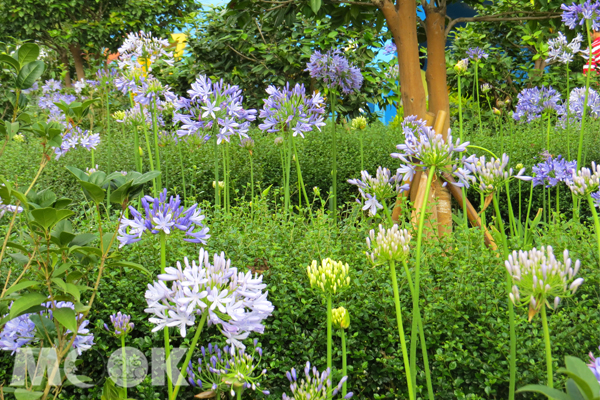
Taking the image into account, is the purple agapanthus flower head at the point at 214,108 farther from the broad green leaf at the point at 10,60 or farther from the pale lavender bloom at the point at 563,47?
the pale lavender bloom at the point at 563,47

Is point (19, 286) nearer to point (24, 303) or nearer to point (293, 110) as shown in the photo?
point (24, 303)

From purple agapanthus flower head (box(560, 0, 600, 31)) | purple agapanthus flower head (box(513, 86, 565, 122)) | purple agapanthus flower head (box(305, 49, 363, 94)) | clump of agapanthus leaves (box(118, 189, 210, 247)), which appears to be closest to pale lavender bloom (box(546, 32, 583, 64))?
purple agapanthus flower head (box(513, 86, 565, 122))

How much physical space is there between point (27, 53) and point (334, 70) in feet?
7.67

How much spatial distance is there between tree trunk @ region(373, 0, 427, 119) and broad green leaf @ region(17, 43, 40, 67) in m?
2.63

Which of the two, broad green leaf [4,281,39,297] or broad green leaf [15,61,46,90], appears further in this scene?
broad green leaf [15,61,46,90]

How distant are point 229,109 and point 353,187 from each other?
292 centimetres

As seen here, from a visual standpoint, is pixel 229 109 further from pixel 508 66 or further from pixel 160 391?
pixel 508 66

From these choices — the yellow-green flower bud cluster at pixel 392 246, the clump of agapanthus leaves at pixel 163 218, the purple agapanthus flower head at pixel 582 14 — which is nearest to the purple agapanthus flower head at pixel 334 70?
the purple agapanthus flower head at pixel 582 14

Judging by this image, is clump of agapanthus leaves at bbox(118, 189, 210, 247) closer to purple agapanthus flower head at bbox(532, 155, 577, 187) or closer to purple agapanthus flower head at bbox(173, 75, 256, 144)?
purple agapanthus flower head at bbox(173, 75, 256, 144)

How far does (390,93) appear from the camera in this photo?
906 cm

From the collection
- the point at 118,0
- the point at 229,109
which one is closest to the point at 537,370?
the point at 229,109

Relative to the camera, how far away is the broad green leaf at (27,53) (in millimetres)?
1340

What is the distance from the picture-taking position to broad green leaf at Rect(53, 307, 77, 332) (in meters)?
1.14

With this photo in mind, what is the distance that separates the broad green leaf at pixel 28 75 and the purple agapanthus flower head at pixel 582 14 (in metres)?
2.75
